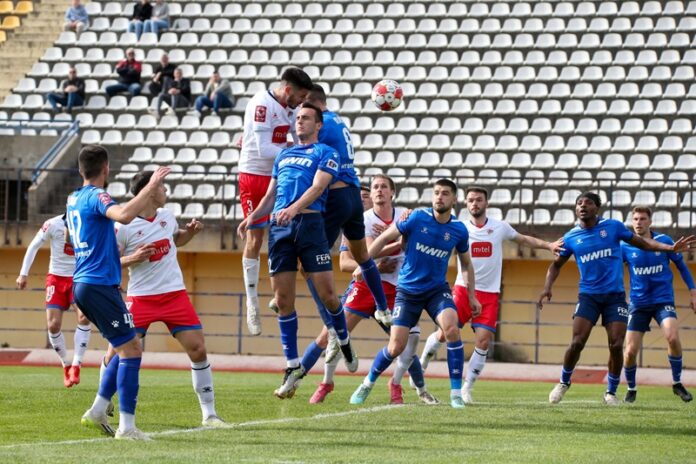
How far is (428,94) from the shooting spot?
2766 centimetres

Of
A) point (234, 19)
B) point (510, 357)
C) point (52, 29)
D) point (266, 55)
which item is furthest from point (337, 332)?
point (52, 29)

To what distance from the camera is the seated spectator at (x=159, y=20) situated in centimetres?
3097

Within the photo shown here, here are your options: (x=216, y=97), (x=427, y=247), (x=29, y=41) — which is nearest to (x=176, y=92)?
(x=216, y=97)

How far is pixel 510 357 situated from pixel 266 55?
971 centimetres

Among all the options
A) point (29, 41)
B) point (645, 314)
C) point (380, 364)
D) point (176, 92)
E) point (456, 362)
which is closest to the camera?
point (456, 362)

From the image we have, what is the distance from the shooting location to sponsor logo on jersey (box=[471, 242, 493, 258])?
1505cm

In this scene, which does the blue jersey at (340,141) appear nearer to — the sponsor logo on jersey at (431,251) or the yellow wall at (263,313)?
the sponsor logo on jersey at (431,251)

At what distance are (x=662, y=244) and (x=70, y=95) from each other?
17.5 m

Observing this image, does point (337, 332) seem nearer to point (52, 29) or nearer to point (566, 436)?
point (566, 436)

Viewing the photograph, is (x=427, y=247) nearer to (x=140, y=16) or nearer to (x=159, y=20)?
(x=159, y=20)

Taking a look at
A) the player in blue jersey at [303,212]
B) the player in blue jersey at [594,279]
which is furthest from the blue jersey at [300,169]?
the player in blue jersey at [594,279]

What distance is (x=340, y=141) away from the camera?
11578mm

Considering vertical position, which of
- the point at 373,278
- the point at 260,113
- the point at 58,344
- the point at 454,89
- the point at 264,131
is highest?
the point at 454,89

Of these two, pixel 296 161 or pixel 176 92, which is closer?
pixel 296 161
